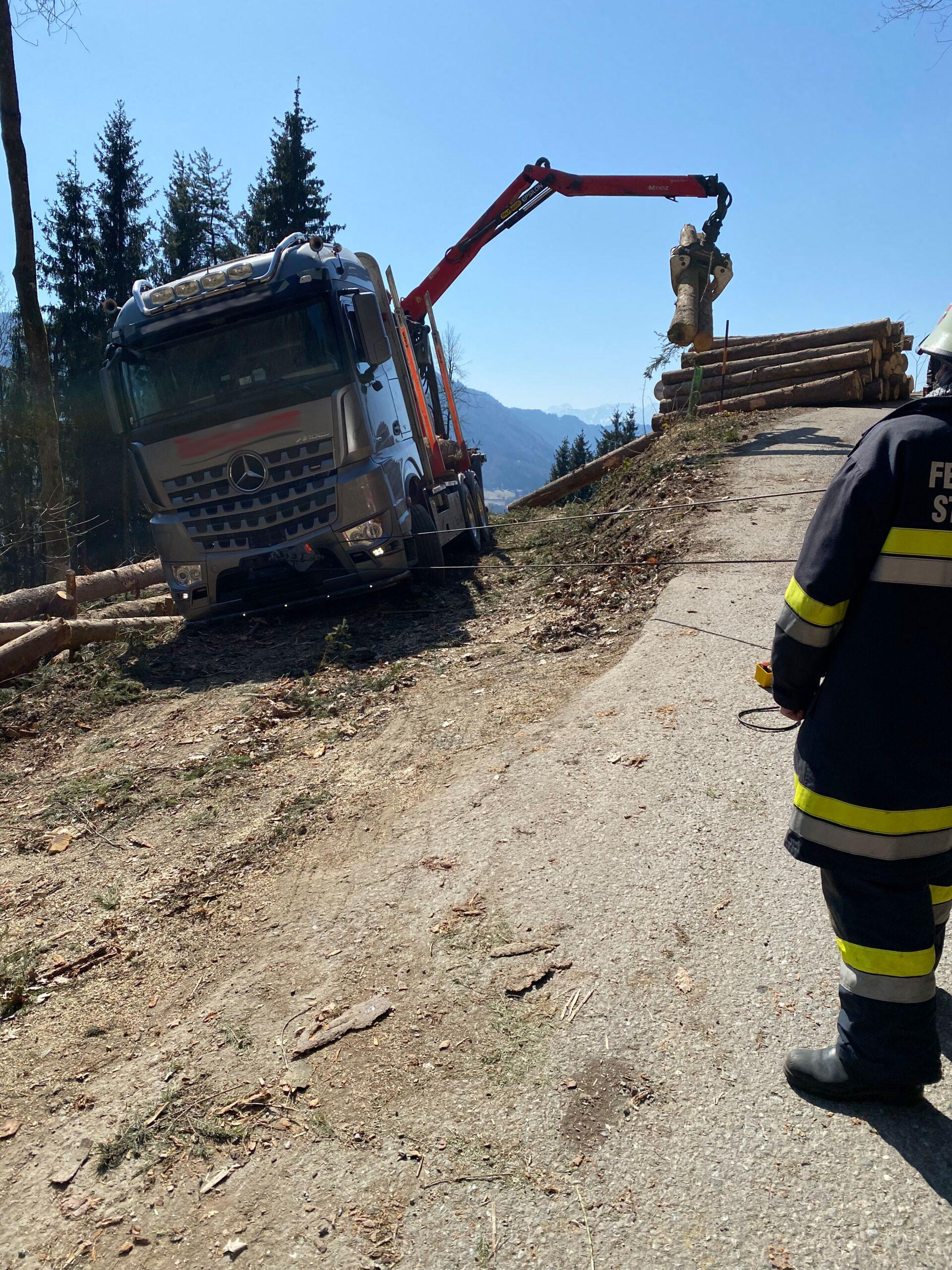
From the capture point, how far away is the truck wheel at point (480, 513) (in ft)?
43.5

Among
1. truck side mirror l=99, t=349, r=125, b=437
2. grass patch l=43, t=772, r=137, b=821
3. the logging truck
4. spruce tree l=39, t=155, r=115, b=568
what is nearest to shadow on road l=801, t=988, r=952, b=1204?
grass patch l=43, t=772, r=137, b=821

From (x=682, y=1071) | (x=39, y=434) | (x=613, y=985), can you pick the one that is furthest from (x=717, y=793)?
(x=39, y=434)

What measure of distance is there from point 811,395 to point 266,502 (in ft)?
40.3

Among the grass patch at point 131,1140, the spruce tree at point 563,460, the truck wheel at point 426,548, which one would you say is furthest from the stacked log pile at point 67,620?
the spruce tree at point 563,460

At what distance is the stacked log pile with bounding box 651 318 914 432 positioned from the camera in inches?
675

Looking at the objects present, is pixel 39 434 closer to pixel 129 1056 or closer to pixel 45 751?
pixel 45 751

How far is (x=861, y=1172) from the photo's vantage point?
2.33 m

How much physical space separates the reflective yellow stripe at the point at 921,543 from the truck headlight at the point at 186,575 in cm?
781

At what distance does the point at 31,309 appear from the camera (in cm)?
1368

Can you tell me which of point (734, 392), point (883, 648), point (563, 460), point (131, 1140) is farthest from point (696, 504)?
point (563, 460)

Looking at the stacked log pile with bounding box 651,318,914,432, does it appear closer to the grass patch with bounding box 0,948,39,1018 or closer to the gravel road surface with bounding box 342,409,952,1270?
the gravel road surface with bounding box 342,409,952,1270

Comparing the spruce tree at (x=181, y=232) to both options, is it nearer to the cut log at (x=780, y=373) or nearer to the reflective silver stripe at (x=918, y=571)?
the cut log at (x=780, y=373)

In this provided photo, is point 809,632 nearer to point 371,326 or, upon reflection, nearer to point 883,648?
point 883,648

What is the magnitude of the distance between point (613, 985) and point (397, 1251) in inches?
44.6
